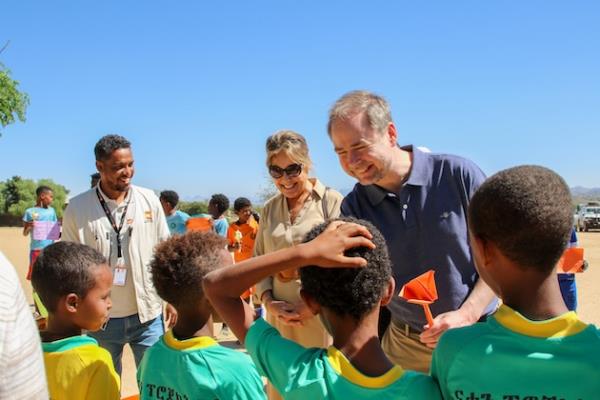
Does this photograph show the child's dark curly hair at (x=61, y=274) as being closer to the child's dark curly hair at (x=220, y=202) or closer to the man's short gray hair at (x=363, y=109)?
the man's short gray hair at (x=363, y=109)

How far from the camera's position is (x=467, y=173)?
9.09 feet

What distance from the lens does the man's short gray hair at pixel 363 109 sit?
2.81 metres

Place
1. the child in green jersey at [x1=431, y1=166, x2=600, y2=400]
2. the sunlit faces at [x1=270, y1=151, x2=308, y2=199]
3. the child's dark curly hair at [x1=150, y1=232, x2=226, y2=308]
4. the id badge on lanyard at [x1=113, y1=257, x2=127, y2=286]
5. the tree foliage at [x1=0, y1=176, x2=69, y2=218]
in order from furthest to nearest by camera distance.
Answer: the tree foliage at [x1=0, y1=176, x2=69, y2=218], the id badge on lanyard at [x1=113, y1=257, x2=127, y2=286], the sunlit faces at [x1=270, y1=151, x2=308, y2=199], the child's dark curly hair at [x1=150, y1=232, x2=226, y2=308], the child in green jersey at [x1=431, y1=166, x2=600, y2=400]

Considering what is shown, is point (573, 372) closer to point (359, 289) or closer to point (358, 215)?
point (359, 289)

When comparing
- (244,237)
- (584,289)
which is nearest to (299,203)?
(244,237)

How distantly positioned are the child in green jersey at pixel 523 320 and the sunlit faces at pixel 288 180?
2235 millimetres

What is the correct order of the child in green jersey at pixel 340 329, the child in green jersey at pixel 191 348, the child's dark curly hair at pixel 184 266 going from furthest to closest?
1. the child's dark curly hair at pixel 184 266
2. the child in green jersey at pixel 191 348
3. the child in green jersey at pixel 340 329

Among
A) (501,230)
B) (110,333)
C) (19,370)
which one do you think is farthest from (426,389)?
(110,333)

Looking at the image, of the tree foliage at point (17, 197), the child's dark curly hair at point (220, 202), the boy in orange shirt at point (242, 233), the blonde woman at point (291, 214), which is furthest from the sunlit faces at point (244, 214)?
the tree foliage at point (17, 197)

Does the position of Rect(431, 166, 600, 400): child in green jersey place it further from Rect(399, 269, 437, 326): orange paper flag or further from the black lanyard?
the black lanyard

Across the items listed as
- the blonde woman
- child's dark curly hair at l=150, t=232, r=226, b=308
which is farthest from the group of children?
the blonde woman

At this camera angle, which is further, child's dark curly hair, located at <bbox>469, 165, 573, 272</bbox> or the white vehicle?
the white vehicle

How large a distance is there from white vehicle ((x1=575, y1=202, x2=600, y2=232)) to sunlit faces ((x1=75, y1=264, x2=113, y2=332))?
36.4 metres

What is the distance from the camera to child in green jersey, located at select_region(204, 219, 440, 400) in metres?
1.67
